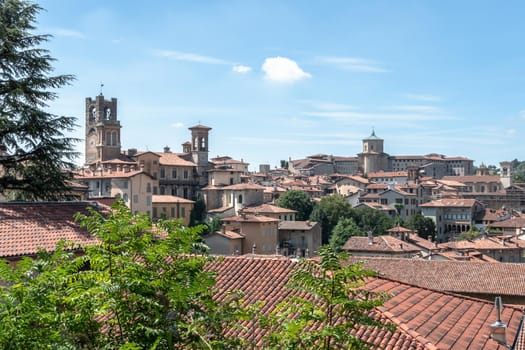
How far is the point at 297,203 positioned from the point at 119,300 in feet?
239

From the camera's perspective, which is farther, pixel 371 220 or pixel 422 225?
pixel 422 225

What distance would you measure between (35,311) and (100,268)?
1.02 m

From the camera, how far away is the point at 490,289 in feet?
90.4

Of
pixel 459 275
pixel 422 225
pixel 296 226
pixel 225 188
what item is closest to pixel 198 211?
pixel 225 188

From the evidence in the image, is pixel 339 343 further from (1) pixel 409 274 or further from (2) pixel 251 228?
(2) pixel 251 228

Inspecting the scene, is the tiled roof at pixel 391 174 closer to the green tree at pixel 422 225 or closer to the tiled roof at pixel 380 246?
the green tree at pixel 422 225

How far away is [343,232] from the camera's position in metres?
69.2

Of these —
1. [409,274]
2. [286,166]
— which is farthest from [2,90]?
[286,166]

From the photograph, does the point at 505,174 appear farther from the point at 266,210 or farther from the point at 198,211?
the point at 198,211

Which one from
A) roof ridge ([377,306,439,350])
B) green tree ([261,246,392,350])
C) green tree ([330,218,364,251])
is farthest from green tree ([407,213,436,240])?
green tree ([261,246,392,350])

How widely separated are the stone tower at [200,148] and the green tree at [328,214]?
60.4 feet

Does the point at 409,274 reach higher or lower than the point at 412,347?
lower

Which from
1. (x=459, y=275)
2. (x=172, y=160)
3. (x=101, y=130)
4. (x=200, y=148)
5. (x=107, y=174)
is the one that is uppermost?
(x=101, y=130)

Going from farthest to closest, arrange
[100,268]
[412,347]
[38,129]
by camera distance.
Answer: [38,129]
[412,347]
[100,268]
